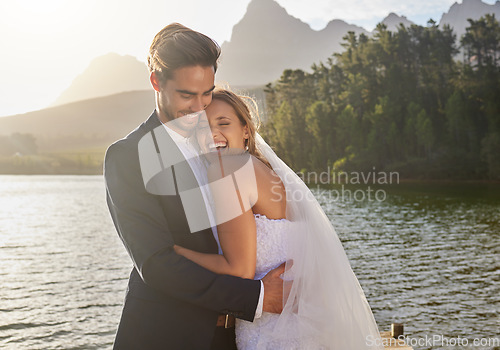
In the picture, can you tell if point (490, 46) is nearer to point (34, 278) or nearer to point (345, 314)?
point (34, 278)

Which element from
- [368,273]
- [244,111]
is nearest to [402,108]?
[368,273]

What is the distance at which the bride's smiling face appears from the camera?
2482mm

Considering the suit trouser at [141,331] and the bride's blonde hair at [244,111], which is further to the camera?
the bride's blonde hair at [244,111]

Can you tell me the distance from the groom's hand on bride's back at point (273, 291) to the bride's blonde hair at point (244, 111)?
2.09ft

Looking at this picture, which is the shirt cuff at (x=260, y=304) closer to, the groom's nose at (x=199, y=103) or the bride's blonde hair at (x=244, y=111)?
the bride's blonde hair at (x=244, y=111)

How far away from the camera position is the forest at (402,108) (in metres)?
59.5

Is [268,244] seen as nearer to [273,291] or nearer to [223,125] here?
[273,291]

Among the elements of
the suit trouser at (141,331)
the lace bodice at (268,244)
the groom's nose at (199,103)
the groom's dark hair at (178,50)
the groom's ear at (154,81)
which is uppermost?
the groom's dark hair at (178,50)

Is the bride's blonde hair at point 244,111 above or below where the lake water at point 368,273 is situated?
above

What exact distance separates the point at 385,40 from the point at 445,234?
181ft

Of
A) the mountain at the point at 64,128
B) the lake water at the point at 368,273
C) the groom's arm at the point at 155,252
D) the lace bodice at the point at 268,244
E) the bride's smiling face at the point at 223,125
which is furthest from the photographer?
the mountain at the point at 64,128

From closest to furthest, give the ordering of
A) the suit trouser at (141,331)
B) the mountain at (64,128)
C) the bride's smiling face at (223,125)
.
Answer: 1. the suit trouser at (141,331)
2. the bride's smiling face at (223,125)
3. the mountain at (64,128)

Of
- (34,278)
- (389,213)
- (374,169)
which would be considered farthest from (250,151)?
(374,169)

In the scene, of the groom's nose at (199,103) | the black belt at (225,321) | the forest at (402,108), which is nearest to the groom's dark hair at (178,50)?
the groom's nose at (199,103)
